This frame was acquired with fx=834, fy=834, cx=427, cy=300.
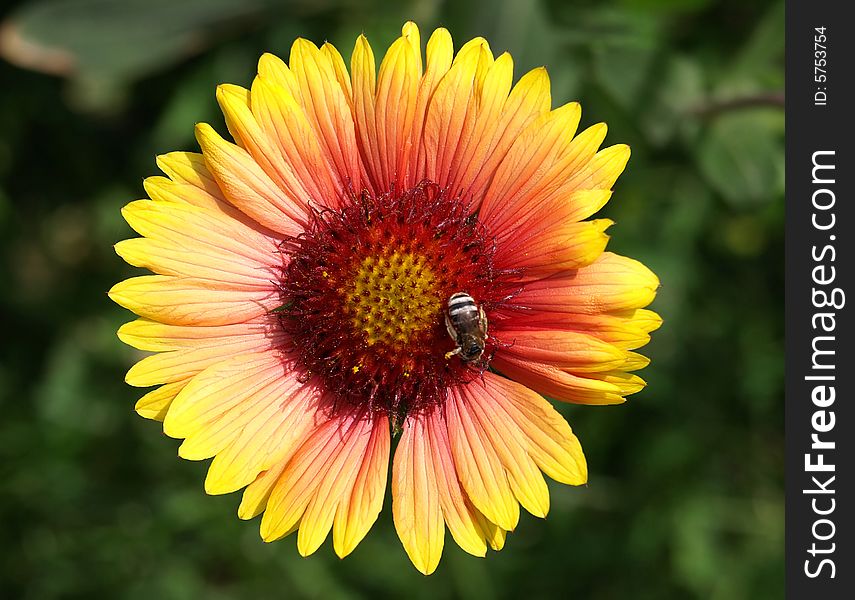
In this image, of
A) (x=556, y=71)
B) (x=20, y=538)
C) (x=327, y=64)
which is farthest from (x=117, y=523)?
(x=556, y=71)

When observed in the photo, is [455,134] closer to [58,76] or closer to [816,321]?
[816,321]

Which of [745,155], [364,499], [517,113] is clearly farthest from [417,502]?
[745,155]

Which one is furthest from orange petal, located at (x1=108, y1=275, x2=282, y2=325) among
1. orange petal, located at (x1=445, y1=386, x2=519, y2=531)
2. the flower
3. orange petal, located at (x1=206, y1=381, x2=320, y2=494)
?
orange petal, located at (x1=445, y1=386, x2=519, y2=531)

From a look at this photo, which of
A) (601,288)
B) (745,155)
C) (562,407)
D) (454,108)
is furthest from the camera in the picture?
(562,407)

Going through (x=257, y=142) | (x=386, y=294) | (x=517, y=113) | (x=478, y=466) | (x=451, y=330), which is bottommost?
(x=478, y=466)

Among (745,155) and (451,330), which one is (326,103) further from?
(745,155)

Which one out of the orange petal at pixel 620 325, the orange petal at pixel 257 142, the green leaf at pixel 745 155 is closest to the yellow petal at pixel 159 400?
the orange petal at pixel 257 142
